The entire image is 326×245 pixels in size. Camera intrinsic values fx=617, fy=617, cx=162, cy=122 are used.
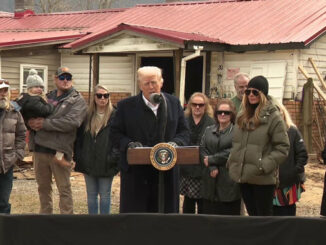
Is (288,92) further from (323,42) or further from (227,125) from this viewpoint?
(227,125)

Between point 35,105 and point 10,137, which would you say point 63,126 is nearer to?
point 35,105

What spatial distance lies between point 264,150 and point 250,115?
33cm

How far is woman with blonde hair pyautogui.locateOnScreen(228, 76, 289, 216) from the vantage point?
5.39 metres

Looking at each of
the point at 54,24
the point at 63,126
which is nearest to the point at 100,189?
the point at 63,126

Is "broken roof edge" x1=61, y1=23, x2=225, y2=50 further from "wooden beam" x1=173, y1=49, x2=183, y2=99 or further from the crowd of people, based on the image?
the crowd of people

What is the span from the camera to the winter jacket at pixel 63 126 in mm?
6664

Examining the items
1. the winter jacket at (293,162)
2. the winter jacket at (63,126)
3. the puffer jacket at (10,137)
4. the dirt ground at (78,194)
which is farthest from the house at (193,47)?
the winter jacket at (293,162)

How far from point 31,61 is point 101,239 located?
14.3m

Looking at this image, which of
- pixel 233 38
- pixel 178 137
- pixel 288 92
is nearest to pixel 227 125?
Answer: pixel 178 137

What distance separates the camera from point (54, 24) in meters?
21.6

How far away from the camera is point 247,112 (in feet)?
18.1

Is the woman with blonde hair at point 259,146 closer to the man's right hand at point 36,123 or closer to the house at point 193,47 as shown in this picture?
the man's right hand at point 36,123

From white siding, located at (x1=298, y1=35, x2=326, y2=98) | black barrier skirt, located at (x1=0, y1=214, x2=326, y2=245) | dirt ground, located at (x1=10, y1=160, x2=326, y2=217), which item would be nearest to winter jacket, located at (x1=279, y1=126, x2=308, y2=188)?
black barrier skirt, located at (x1=0, y1=214, x2=326, y2=245)

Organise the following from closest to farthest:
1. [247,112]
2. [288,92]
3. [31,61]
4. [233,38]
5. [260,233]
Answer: [260,233] < [247,112] < [288,92] < [233,38] < [31,61]
